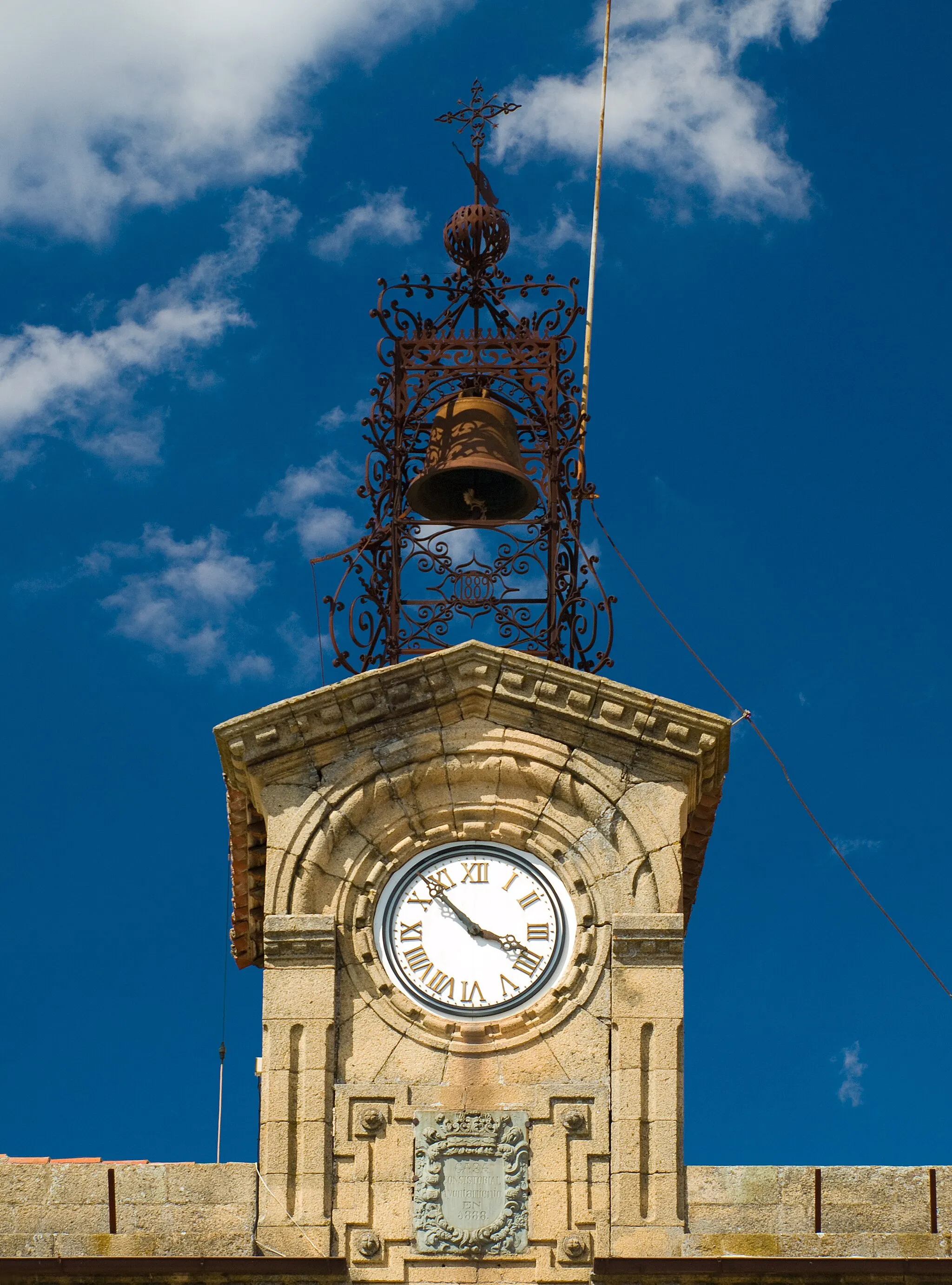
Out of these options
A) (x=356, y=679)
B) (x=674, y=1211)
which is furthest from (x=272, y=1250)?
(x=356, y=679)

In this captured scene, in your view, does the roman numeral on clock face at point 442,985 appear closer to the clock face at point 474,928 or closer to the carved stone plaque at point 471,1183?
the clock face at point 474,928

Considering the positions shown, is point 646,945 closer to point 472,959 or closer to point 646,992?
point 646,992

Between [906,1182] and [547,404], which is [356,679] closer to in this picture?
[547,404]

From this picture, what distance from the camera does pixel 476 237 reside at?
2858 centimetres

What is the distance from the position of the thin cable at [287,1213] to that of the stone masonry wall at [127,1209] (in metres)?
0.10

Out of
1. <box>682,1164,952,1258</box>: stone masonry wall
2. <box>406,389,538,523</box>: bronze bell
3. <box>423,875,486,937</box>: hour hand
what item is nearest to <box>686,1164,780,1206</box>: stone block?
<box>682,1164,952,1258</box>: stone masonry wall

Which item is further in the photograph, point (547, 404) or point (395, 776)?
point (547, 404)

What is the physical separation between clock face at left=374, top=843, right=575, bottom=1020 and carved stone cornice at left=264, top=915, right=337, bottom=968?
1.57 feet

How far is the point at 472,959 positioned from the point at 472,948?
10 centimetres

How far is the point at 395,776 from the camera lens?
24.8 meters

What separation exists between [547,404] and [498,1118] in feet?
24.3

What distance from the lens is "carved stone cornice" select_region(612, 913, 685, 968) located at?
942 inches

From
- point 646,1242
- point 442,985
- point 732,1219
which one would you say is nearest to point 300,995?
point 442,985

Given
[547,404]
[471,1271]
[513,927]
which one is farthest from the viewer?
[547,404]
